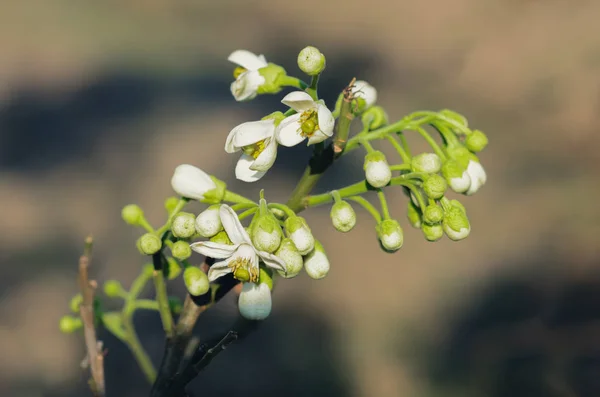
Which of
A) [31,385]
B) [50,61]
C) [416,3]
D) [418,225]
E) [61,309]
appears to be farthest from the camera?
[416,3]

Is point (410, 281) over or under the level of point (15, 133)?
under

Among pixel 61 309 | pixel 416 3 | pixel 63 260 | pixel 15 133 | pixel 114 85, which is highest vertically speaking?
pixel 416 3

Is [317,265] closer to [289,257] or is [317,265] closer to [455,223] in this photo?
[289,257]

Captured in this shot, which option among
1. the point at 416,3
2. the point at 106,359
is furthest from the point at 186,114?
the point at 416,3

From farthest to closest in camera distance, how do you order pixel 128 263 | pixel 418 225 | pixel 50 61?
1. pixel 50 61
2. pixel 128 263
3. pixel 418 225

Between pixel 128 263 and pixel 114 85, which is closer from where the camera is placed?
pixel 128 263

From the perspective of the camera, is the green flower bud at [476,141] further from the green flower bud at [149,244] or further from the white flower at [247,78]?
the green flower bud at [149,244]

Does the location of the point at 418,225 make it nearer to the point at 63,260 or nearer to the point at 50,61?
the point at 63,260

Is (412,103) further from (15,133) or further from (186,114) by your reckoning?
(15,133)
